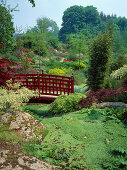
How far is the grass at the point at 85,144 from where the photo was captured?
344cm

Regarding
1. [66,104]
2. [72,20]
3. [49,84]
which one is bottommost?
[66,104]

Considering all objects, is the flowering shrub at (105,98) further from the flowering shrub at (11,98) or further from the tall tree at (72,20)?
the tall tree at (72,20)

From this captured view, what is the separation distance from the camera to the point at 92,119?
5.20 metres

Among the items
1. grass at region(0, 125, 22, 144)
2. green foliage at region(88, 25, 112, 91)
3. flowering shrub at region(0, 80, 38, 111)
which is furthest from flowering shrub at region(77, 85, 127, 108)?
grass at region(0, 125, 22, 144)

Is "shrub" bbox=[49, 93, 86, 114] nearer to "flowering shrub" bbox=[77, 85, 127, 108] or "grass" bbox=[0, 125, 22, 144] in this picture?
"flowering shrub" bbox=[77, 85, 127, 108]

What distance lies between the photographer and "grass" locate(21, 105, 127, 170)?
344 cm

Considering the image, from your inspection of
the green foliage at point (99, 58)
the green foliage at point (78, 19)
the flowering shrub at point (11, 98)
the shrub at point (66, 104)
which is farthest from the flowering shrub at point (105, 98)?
the green foliage at point (78, 19)

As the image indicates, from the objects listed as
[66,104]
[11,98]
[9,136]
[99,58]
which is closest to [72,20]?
[99,58]

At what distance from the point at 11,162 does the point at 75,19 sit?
49.6m

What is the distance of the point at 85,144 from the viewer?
13.2 feet

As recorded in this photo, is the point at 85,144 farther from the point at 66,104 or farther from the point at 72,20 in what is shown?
the point at 72,20

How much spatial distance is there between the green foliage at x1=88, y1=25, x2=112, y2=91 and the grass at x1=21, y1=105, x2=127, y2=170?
3.51 m

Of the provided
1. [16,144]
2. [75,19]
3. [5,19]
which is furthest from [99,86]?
[75,19]

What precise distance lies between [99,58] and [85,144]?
5437mm
